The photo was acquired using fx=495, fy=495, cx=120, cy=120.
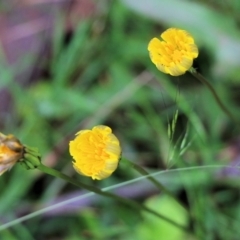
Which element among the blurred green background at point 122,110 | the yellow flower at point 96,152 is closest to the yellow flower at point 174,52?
the yellow flower at point 96,152

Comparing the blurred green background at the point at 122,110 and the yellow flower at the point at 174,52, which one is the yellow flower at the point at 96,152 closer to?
the yellow flower at the point at 174,52

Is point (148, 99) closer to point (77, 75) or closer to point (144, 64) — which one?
point (144, 64)

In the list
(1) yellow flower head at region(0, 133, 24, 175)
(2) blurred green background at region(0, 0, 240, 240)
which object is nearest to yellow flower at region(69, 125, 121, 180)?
(1) yellow flower head at region(0, 133, 24, 175)

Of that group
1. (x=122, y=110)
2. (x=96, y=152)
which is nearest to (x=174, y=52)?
(x=96, y=152)

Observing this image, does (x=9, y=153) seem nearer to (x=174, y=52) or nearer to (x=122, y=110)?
(x=174, y=52)

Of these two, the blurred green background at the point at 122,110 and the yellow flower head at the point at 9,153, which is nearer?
the yellow flower head at the point at 9,153

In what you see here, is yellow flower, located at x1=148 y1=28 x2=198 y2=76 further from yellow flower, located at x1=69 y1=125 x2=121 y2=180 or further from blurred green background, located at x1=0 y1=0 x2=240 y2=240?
blurred green background, located at x1=0 y1=0 x2=240 y2=240
